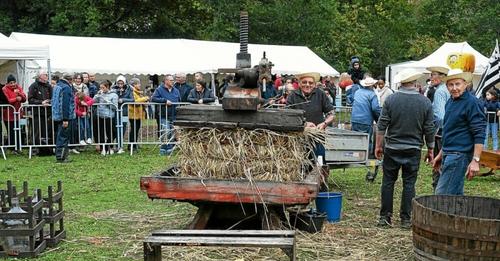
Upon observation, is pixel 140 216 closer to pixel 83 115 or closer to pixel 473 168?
pixel 473 168

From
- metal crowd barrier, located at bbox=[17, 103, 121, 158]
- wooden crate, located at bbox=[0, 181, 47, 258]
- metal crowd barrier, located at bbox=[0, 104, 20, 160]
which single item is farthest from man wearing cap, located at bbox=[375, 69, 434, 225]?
metal crowd barrier, located at bbox=[0, 104, 20, 160]

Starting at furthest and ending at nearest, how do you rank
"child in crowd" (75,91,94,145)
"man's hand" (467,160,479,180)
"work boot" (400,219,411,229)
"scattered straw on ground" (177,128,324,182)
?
1. "child in crowd" (75,91,94,145)
2. "work boot" (400,219,411,229)
3. "scattered straw on ground" (177,128,324,182)
4. "man's hand" (467,160,479,180)

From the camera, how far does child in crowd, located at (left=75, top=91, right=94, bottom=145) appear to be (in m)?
14.8

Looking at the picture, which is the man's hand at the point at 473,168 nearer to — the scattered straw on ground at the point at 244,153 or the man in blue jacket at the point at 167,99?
the scattered straw on ground at the point at 244,153

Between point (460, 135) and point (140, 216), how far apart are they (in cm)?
403

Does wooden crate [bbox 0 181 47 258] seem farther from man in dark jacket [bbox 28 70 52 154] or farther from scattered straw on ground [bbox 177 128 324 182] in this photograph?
man in dark jacket [bbox 28 70 52 154]

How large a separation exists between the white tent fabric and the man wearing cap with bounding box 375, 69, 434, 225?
49.5 feet

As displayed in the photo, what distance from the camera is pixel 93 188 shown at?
10.4 metres

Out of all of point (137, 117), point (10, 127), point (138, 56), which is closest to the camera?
point (10, 127)

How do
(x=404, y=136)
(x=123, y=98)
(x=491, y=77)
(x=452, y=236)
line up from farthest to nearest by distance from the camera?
(x=123, y=98), (x=491, y=77), (x=404, y=136), (x=452, y=236)

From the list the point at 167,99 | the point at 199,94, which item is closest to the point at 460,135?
the point at 199,94

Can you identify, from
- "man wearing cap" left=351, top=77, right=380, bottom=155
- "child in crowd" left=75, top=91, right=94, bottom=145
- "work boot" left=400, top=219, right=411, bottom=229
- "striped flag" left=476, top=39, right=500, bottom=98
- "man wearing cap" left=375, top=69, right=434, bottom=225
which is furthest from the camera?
"child in crowd" left=75, top=91, right=94, bottom=145

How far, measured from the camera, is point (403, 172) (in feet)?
25.8

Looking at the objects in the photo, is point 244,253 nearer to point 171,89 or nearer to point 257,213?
point 257,213
